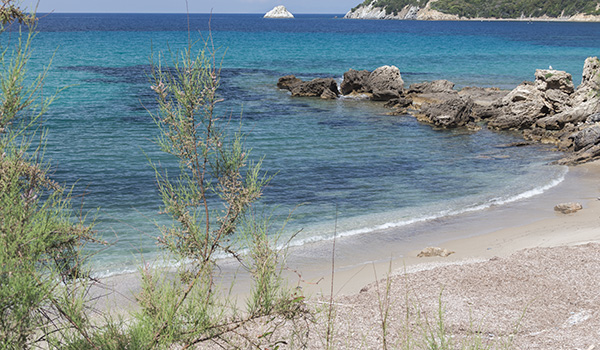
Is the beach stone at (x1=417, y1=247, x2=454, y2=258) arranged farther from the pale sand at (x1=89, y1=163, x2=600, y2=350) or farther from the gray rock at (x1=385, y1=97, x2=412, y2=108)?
the gray rock at (x1=385, y1=97, x2=412, y2=108)

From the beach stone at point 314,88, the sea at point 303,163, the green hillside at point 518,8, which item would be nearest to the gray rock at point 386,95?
the sea at point 303,163

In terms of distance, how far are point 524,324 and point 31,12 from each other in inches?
254

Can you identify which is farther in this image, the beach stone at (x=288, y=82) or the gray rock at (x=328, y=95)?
the beach stone at (x=288, y=82)

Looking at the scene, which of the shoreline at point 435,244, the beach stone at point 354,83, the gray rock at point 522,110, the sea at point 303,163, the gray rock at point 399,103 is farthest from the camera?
the beach stone at point 354,83

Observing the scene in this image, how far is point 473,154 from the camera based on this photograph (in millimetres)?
21094

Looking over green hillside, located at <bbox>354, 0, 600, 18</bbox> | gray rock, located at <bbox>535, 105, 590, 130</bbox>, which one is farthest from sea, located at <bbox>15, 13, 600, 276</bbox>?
green hillside, located at <bbox>354, 0, 600, 18</bbox>

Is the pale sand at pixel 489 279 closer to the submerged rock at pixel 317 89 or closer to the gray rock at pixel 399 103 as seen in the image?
the gray rock at pixel 399 103

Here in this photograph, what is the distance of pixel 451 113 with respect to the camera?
26375 millimetres

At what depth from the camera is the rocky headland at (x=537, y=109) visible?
21.5m

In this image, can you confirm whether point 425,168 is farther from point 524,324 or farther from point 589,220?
point 524,324

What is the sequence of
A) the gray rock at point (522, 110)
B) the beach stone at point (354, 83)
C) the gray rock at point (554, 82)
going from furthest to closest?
the beach stone at point (354, 83)
the gray rock at point (554, 82)
the gray rock at point (522, 110)

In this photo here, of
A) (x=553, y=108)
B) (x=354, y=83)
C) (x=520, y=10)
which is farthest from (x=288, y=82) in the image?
(x=520, y=10)

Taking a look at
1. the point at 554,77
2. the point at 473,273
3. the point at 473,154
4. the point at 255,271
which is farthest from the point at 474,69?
the point at 255,271

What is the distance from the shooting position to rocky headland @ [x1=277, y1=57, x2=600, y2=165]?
2151cm
